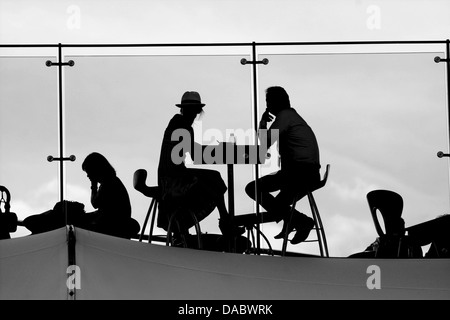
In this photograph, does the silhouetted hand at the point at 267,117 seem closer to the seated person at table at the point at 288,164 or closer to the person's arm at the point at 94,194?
the seated person at table at the point at 288,164

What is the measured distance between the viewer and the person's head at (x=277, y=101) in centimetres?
818

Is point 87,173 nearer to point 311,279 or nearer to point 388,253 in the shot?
point 388,253

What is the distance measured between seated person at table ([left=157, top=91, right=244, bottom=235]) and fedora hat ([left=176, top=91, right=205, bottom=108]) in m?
0.04

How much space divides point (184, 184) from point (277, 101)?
69 centimetres

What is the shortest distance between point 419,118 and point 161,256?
2.88m

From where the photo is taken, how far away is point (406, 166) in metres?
8.62

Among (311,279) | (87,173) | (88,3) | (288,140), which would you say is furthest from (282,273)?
(88,3)

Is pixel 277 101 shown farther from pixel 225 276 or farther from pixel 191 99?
pixel 225 276

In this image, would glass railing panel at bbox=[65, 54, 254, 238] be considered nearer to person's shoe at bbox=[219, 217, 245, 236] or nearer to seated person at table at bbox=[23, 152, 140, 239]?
seated person at table at bbox=[23, 152, 140, 239]

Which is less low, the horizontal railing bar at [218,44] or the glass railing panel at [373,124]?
the horizontal railing bar at [218,44]

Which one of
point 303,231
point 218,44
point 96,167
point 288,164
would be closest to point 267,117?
point 288,164

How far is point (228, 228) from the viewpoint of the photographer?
8172 mm

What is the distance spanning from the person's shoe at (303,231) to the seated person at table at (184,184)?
0.32 meters

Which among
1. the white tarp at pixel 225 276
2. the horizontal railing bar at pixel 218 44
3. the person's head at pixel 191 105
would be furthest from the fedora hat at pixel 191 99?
the white tarp at pixel 225 276
